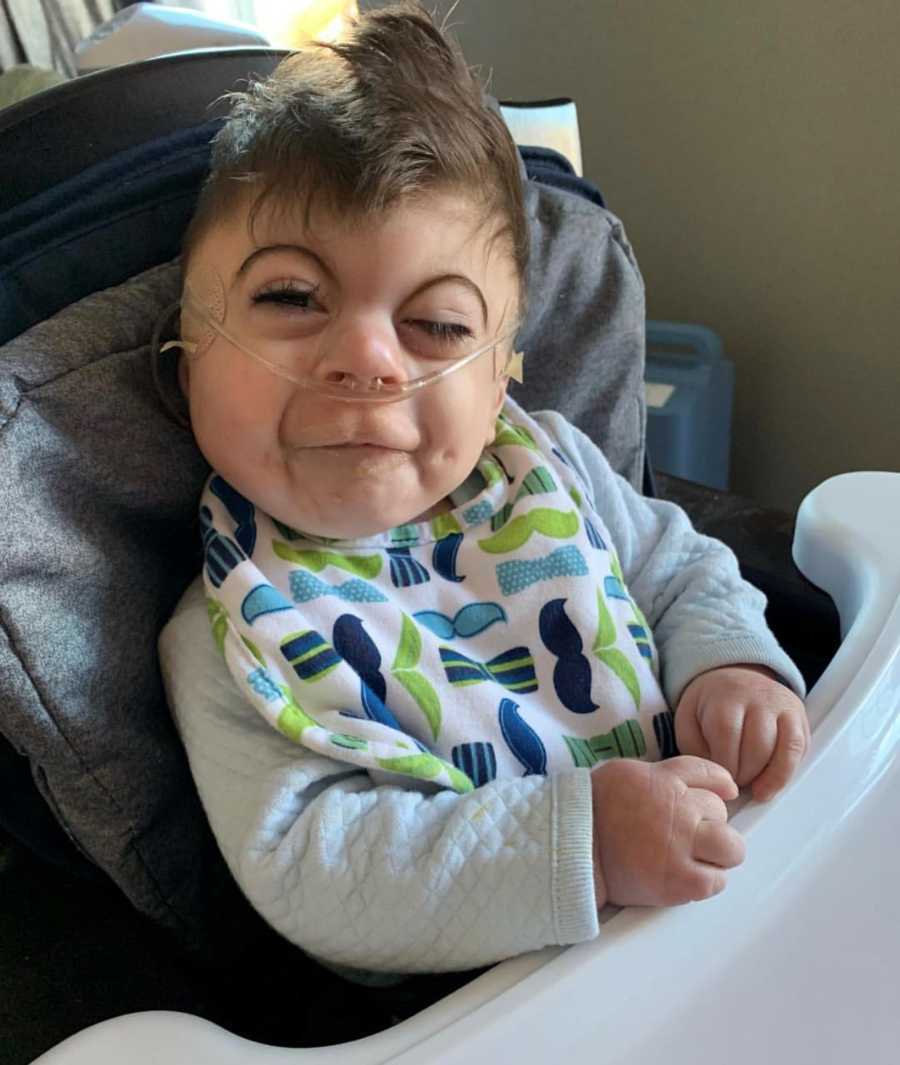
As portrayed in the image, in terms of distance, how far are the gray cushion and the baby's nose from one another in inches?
5.3

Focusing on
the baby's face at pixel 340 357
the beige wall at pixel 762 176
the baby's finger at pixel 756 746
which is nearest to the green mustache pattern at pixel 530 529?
the baby's face at pixel 340 357

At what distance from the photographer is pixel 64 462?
652 mm

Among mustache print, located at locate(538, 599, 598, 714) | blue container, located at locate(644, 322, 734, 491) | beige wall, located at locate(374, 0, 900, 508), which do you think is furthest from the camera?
blue container, located at locate(644, 322, 734, 491)

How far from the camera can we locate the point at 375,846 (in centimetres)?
61

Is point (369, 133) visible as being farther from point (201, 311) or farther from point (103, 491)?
point (103, 491)

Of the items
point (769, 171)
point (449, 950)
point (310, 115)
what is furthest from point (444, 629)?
point (769, 171)

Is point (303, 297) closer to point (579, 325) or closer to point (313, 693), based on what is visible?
point (313, 693)

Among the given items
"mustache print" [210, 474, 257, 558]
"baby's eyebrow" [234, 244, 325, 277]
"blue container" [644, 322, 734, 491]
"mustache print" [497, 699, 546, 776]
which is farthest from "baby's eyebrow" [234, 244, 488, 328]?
"blue container" [644, 322, 734, 491]

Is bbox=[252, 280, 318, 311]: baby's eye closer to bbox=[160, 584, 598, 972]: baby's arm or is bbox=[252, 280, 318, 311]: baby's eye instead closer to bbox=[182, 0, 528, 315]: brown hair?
bbox=[182, 0, 528, 315]: brown hair

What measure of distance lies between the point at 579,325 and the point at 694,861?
57 centimetres

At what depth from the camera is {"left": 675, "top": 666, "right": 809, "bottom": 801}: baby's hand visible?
681 millimetres

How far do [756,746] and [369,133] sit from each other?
477 mm

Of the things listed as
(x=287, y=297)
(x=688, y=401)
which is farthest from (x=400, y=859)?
(x=688, y=401)

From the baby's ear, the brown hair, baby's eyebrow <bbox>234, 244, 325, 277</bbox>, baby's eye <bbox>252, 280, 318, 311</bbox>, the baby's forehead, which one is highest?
the brown hair
